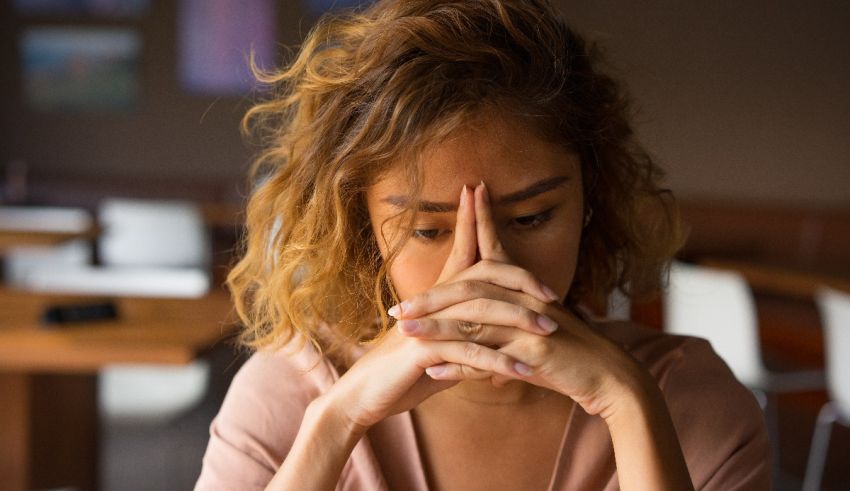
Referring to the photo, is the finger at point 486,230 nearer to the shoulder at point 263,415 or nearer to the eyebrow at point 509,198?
the eyebrow at point 509,198

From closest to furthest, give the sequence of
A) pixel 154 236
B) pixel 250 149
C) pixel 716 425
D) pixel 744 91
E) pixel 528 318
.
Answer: pixel 528 318
pixel 716 425
pixel 154 236
pixel 744 91
pixel 250 149

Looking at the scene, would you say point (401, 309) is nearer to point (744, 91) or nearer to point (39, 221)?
point (39, 221)

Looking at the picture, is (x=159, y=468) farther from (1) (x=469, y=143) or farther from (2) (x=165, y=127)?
(2) (x=165, y=127)

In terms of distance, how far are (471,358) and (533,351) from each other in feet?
0.26

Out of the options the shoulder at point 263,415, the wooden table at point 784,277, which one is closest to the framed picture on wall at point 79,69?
the wooden table at point 784,277

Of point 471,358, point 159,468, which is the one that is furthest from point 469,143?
point 159,468

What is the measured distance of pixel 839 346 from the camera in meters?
2.98

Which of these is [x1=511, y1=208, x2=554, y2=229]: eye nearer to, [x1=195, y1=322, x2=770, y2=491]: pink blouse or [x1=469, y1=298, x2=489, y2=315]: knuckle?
[x1=469, y1=298, x2=489, y2=315]: knuckle

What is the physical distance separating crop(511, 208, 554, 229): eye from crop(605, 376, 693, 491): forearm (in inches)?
9.8

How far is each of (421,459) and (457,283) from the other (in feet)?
1.18

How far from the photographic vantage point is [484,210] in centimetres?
116

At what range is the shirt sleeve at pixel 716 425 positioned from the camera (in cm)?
130

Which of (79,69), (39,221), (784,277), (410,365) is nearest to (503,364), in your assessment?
(410,365)

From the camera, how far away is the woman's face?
118 cm
